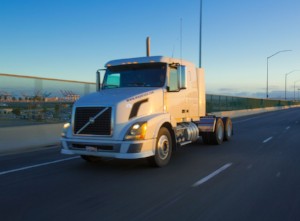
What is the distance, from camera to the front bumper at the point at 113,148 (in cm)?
873

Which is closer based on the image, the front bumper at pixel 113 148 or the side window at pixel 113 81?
the front bumper at pixel 113 148

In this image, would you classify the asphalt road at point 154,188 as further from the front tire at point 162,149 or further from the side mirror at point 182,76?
the side mirror at point 182,76

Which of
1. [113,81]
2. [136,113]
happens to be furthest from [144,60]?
[136,113]

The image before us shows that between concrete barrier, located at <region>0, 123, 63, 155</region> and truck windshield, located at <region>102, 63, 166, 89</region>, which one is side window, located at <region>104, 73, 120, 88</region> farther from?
concrete barrier, located at <region>0, 123, 63, 155</region>

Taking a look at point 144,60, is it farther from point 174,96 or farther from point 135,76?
point 174,96

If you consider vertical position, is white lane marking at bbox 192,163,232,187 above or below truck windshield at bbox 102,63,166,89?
below

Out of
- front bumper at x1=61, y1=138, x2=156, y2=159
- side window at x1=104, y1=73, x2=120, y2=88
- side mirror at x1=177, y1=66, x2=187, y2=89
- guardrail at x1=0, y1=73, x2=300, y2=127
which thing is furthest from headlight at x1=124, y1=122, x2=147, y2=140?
guardrail at x1=0, y1=73, x2=300, y2=127

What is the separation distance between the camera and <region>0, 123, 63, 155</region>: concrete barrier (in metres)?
13.4

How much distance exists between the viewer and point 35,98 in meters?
15.6

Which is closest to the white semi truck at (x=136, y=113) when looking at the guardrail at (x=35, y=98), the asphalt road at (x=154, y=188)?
the asphalt road at (x=154, y=188)

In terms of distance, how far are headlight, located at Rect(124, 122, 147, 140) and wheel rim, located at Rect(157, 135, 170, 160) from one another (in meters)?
0.80

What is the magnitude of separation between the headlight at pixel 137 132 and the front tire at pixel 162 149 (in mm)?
711

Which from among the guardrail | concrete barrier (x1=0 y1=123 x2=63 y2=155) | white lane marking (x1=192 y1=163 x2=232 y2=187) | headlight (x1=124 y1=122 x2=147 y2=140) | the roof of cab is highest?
the roof of cab

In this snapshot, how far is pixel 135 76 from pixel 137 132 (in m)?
2.34
